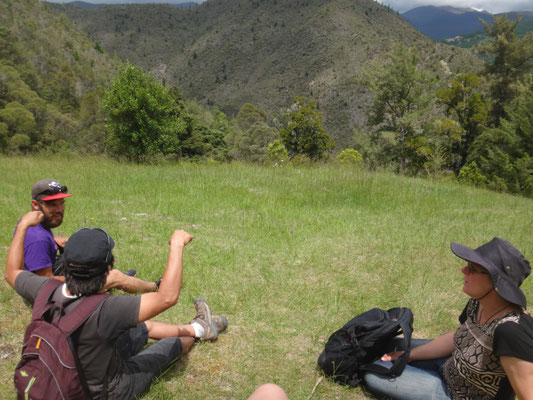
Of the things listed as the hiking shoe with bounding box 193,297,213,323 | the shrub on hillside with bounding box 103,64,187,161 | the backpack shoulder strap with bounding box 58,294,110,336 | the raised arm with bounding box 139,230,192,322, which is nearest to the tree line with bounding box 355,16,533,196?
the shrub on hillside with bounding box 103,64,187,161

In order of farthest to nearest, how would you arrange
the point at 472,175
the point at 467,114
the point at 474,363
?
the point at 467,114 < the point at 472,175 < the point at 474,363

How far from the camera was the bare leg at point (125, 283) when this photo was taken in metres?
3.35

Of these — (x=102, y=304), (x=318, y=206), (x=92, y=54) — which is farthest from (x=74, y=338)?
(x=92, y=54)

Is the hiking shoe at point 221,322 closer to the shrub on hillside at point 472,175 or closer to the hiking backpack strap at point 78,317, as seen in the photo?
the hiking backpack strap at point 78,317

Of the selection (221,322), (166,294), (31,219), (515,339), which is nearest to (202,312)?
(221,322)

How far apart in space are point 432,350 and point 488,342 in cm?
65

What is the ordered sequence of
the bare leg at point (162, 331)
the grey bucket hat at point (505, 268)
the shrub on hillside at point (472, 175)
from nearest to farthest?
the grey bucket hat at point (505, 268) → the bare leg at point (162, 331) → the shrub on hillside at point (472, 175)

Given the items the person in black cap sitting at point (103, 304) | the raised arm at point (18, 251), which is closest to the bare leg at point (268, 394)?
the person in black cap sitting at point (103, 304)

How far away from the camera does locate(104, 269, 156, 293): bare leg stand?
3348 mm

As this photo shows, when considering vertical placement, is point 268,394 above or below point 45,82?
below

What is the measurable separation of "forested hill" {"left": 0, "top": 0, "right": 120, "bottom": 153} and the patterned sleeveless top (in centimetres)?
1258

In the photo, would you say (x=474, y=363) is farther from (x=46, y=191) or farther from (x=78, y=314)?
(x=46, y=191)

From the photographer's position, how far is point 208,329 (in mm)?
3039

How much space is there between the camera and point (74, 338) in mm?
1805
